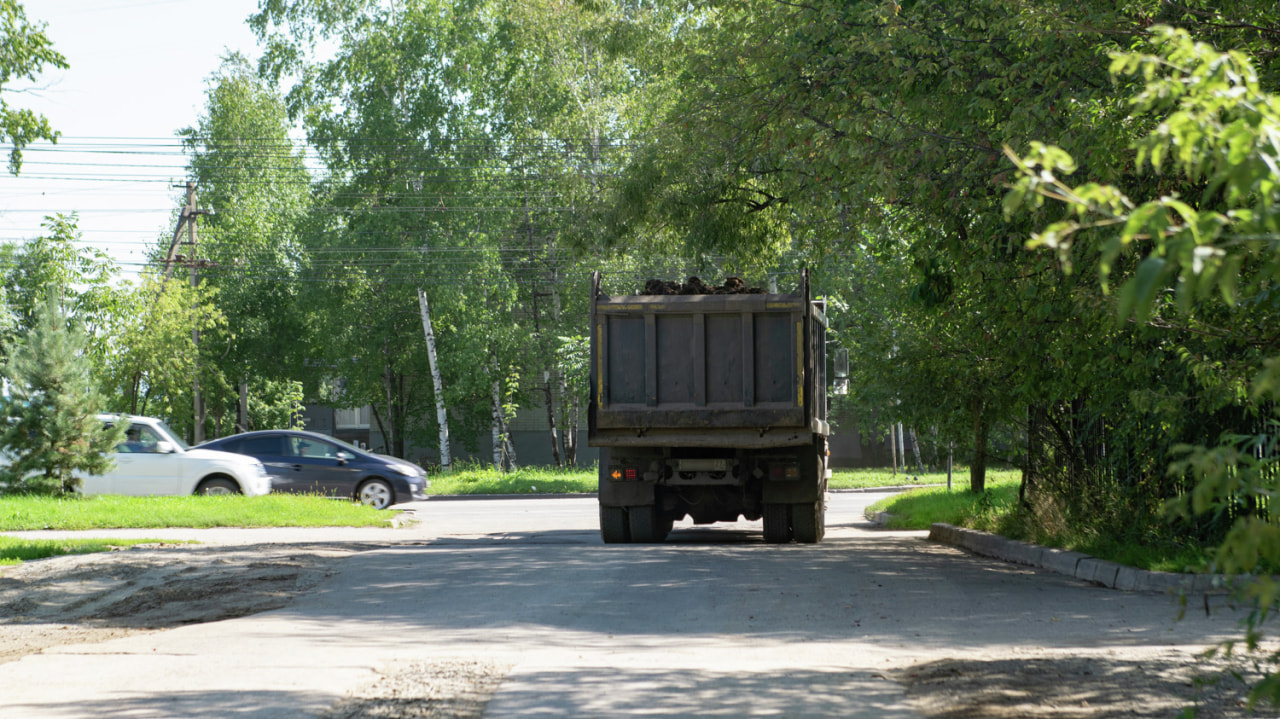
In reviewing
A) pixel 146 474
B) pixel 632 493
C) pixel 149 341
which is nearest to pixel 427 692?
pixel 632 493

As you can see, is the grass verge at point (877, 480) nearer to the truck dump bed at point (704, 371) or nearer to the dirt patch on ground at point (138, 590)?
the truck dump bed at point (704, 371)

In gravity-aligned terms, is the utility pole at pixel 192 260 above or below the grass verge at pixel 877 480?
above

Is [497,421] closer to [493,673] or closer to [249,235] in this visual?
[249,235]

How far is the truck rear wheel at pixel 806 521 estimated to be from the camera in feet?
44.0

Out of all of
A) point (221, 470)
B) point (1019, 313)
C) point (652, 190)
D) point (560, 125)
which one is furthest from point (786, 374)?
point (560, 125)

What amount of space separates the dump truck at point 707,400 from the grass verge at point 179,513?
232 inches

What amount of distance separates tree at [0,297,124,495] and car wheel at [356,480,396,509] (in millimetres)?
4352

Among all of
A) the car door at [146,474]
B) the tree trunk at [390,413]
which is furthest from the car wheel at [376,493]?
the tree trunk at [390,413]

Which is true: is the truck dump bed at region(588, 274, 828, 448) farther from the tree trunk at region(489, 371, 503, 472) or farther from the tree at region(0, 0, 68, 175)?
the tree trunk at region(489, 371, 503, 472)

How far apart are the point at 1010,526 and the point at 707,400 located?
363 cm

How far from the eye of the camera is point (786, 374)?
1287cm

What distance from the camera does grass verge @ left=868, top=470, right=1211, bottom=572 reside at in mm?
9359

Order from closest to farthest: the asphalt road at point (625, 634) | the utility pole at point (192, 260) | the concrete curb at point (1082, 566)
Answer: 1. the asphalt road at point (625, 634)
2. the concrete curb at point (1082, 566)
3. the utility pole at point (192, 260)

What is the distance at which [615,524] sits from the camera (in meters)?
13.7
